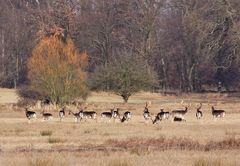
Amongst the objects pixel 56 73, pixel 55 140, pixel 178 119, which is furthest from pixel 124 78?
pixel 55 140

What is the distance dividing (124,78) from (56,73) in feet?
30.5

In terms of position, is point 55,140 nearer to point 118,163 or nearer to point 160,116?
point 118,163

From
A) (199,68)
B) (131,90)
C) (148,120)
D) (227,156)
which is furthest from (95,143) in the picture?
(199,68)

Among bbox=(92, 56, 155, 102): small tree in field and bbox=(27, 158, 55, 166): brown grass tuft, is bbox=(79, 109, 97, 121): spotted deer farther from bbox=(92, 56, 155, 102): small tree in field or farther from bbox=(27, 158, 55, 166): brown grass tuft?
bbox=(27, 158, 55, 166): brown grass tuft

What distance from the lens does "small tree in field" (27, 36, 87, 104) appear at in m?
60.3

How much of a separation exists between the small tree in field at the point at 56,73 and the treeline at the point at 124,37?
21502 millimetres

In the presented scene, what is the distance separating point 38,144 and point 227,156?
9.30 m

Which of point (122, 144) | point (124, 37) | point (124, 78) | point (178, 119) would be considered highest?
point (124, 37)

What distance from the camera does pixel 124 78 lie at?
2655 inches

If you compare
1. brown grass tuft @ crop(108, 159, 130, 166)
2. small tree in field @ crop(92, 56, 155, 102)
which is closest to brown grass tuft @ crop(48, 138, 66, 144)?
brown grass tuft @ crop(108, 159, 130, 166)

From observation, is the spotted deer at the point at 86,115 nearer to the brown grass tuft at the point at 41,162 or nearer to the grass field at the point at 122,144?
the grass field at the point at 122,144

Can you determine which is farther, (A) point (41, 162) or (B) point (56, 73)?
(B) point (56, 73)

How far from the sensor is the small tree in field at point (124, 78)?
67438 mm

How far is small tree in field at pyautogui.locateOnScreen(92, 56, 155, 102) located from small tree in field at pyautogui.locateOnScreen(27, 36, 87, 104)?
517 cm
